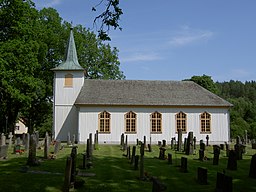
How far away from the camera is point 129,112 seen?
34.2m

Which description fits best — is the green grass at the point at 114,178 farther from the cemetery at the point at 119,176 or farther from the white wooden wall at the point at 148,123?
the white wooden wall at the point at 148,123

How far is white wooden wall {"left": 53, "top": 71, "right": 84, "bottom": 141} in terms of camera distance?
34.8 meters

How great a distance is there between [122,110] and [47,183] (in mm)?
22784

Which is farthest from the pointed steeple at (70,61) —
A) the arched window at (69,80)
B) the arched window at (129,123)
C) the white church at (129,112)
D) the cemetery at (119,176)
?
the cemetery at (119,176)

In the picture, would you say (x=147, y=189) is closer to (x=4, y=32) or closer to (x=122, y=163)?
(x=122, y=163)

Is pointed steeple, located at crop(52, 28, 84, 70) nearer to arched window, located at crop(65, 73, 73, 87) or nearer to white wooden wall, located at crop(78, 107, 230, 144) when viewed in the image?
arched window, located at crop(65, 73, 73, 87)

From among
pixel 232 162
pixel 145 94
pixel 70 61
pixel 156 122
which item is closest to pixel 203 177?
pixel 232 162

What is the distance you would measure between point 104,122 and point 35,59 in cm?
937

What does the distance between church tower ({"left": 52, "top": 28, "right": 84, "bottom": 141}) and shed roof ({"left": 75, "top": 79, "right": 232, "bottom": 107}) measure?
3.69ft

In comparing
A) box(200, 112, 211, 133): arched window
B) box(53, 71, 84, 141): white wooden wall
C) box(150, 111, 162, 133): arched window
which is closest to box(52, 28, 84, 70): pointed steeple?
box(53, 71, 84, 141): white wooden wall

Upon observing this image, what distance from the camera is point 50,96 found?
143 feet

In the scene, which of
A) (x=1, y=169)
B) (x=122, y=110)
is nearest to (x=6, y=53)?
(x=122, y=110)

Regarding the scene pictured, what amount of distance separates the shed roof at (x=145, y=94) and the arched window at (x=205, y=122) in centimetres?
116

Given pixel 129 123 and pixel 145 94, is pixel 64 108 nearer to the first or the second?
pixel 129 123
